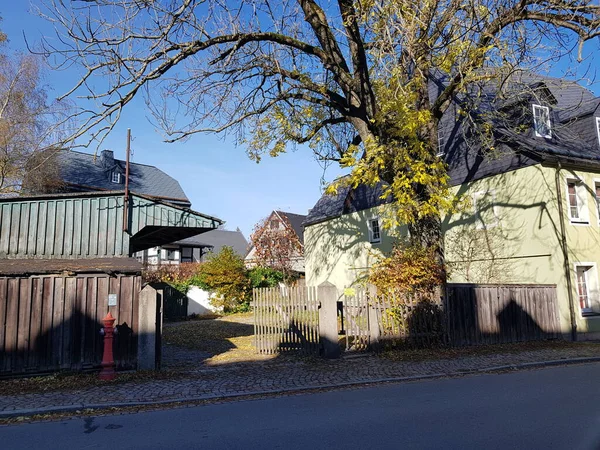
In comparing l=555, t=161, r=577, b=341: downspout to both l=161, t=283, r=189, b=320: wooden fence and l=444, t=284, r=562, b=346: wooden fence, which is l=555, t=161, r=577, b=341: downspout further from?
l=161, t=283, r=189, b=320: wooden fence

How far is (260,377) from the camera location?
9.30 m

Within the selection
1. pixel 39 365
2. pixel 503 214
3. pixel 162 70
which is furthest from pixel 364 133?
pixel 39 365

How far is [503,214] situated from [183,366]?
500 inches

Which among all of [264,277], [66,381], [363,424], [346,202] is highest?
[346,202]

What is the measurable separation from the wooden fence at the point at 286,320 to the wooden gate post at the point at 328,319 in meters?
0.24

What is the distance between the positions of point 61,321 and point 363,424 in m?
6.41

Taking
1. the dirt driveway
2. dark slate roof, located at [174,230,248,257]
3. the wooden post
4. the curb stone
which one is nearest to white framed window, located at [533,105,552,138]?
the curb stone

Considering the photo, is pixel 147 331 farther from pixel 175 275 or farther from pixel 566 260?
pixel 175 275

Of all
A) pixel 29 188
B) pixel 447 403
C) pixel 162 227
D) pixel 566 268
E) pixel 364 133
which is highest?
pixel 29 188

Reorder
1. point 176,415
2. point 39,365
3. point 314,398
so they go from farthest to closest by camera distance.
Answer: point 39,365 → point 314,398 → point 176,415

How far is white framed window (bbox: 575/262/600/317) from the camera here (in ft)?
54.9

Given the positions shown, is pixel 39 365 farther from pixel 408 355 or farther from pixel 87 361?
pixel 408 355

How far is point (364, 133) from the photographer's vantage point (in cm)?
1338

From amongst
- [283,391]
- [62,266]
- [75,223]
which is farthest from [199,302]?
[283,391]
